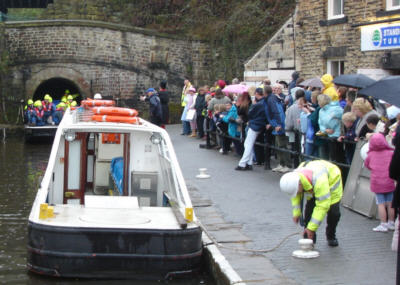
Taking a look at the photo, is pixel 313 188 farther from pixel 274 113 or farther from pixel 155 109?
pixel 155 109

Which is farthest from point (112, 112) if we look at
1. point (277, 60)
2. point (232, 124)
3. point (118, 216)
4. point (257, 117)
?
point (277, 60)

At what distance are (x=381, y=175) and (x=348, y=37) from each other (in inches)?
394

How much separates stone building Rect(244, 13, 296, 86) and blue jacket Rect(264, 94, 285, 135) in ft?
32.4

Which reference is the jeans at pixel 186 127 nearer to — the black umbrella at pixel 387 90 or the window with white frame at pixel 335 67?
the window with white frame at pixel 335 67

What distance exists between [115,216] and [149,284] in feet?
3.14

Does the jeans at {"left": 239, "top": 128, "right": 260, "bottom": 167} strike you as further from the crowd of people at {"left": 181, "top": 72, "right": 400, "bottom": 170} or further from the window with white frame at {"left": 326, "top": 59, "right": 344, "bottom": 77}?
the window with white frame at {"left": 326, "top": 59, "right": 344, "bottom": 77}

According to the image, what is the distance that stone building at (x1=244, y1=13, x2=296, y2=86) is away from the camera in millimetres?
24469

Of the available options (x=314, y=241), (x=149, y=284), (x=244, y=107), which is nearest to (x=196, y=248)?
(x=149, y=284)

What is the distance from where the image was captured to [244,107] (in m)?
15.8

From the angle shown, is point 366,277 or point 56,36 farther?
point 56,36

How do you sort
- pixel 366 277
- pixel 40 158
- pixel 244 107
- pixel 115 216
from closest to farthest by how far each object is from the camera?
pixel 366 277 → pixel 115 216 → pixel 244 107 → pixel 40 158

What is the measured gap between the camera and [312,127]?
40.5 feet

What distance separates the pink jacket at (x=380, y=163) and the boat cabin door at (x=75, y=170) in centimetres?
431

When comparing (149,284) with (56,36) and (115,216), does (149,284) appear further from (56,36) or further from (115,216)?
(56,36)
